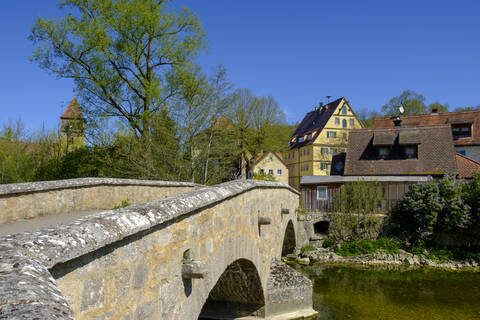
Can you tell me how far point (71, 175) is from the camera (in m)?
17.6

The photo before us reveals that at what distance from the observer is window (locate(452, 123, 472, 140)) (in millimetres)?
29938

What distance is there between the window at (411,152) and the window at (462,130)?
9.33m

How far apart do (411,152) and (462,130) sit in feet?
32.8

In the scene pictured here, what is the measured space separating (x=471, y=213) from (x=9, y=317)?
2080 cm

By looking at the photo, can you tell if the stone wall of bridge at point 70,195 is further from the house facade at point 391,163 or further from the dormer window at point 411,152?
the dormer window at point 411,152

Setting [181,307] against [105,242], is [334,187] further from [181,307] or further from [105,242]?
[105,242]

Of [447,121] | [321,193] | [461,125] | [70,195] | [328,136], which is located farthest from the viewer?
[328,136]

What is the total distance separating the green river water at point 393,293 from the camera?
11.3m

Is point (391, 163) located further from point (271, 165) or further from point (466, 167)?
point (271, 165)

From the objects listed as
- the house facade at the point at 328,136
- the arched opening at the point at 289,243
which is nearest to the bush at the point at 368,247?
the arched opening at the point at 289,243

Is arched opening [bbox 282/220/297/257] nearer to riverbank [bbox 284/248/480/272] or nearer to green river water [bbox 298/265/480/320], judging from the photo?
riverbank [bbox 284/248/480/272]

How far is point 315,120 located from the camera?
134 ft

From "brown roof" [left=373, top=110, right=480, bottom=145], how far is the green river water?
17.3 m

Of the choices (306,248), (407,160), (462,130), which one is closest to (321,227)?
(306,248)
